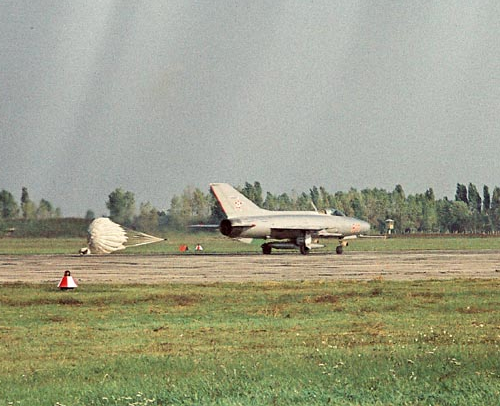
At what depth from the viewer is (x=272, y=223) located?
63.8 meters

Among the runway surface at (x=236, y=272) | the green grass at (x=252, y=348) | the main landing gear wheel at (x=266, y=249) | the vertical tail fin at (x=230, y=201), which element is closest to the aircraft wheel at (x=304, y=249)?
the main landing gear wheel at (x=266, y=249)

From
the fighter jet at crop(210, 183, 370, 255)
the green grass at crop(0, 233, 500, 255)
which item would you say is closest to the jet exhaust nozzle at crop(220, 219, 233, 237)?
the fighter jet at crop(210, 183, 370, 255)

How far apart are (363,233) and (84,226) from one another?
22.5m

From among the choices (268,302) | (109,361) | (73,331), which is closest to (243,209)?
(268,302)

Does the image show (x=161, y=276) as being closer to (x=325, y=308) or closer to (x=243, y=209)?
(x=325, y=308)

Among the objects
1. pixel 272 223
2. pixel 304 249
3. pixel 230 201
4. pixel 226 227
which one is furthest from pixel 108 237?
pixel 304 249

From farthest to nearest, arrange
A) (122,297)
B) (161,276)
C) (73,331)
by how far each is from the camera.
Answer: (161,276) → (122,297) → (73,331)

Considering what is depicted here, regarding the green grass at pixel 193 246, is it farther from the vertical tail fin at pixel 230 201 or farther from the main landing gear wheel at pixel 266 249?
the vertical tail fin at pixel 230 201

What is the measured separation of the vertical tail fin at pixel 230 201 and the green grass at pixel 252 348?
36.1m

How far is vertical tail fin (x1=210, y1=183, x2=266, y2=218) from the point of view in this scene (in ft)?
211

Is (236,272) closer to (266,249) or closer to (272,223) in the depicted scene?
(272,223)

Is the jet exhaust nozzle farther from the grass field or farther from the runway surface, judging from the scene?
the grass field

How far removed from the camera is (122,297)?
89.2ft

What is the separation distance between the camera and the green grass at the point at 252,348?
1212 centimetres
